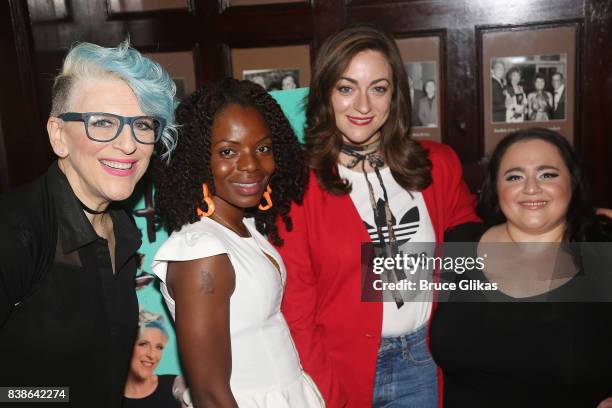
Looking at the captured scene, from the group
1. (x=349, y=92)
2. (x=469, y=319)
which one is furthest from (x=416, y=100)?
(x=469, y=319)

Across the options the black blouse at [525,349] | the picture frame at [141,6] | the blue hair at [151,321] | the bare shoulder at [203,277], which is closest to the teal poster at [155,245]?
the blue hair at [151,321]

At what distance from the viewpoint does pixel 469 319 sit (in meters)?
1.90

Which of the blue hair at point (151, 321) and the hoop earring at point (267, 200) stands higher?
the hoop earring at point (267, 200)

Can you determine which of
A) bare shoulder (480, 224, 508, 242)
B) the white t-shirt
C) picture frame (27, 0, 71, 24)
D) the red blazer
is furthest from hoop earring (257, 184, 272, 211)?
picture frame (27, 0, 71, 24)

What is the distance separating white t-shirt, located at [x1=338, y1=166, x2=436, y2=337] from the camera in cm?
187

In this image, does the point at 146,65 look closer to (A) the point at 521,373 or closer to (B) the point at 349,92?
(B) the point at 349,92

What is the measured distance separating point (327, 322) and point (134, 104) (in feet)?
3.16

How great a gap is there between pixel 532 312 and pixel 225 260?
1.07 meters

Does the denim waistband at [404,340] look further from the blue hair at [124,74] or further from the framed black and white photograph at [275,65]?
the framed black and white photograph at [275,65]

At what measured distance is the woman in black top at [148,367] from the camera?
6.66ft

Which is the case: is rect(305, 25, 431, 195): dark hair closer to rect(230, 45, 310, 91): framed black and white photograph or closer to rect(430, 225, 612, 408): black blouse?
rect(430, 225, 612, 408): black blouse

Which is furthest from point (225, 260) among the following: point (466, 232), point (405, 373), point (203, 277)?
point (466, 232)

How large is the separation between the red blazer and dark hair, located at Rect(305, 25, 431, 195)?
0.30 feet

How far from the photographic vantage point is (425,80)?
2.89 m
